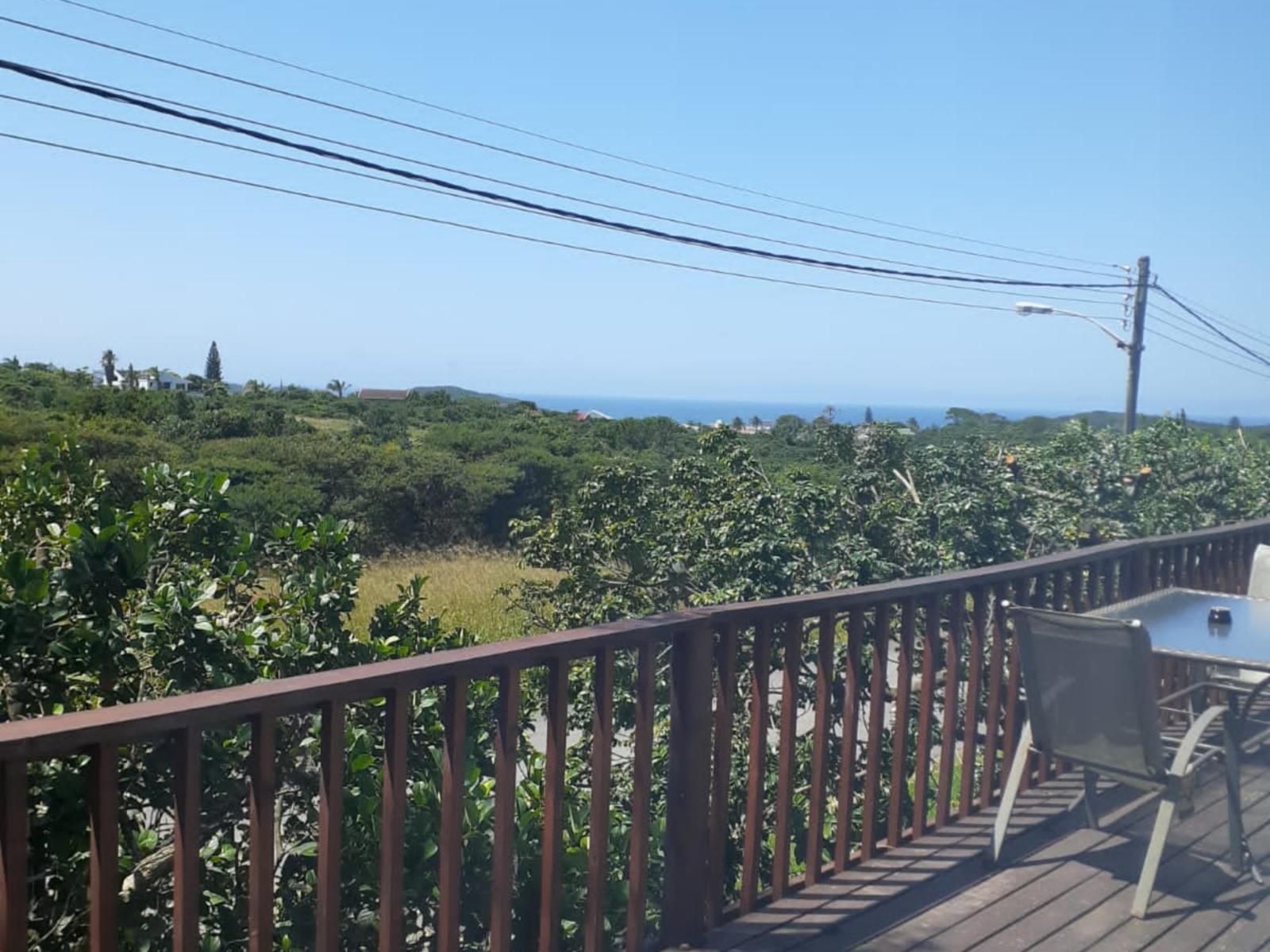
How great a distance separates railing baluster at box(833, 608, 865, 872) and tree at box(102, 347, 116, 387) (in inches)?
877

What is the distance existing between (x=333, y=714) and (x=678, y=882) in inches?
44.6

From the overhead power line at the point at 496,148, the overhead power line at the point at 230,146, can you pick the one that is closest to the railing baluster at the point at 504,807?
the overhead power line at the point at 230,146

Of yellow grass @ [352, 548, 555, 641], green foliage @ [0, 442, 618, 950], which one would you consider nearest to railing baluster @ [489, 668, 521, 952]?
green foliage @ [0, 442, 618, 950]

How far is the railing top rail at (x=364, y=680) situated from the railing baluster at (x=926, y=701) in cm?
15

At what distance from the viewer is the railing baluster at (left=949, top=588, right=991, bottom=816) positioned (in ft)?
11.7

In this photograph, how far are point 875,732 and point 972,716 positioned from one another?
61cm

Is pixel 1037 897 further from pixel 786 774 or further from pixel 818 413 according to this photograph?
pixel 818 413

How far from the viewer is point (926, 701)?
11.2 ft

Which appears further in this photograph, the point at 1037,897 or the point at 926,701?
the point at 926,701

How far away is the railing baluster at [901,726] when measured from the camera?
130 inches

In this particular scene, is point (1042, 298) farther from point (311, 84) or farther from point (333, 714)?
point (333, 714)

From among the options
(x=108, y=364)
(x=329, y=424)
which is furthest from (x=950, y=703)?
(x=108, y=364)

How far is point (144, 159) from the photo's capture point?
6906 mm

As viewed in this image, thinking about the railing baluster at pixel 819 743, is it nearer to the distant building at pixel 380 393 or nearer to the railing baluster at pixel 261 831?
the railing baluster at pixel 261 831
